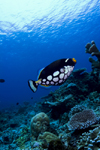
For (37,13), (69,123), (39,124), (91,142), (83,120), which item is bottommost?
(91,142)

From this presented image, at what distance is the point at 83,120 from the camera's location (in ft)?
11.7

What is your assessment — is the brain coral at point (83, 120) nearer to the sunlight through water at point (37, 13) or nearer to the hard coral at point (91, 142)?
the hard coral at point (91, 142)

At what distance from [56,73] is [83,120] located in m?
2.38

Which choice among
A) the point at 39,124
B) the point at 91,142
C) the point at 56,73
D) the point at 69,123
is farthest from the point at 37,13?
the point at 91,142

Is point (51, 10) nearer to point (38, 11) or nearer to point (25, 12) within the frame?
point (38, 11)

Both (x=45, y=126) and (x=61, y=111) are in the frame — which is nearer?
(x=45, y=126)

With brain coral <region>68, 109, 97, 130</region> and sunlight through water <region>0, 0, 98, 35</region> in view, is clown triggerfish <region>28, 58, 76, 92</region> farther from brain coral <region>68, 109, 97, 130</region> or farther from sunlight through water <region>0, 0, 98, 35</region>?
sunlight through water <region>0, 0, 98, 35</region>

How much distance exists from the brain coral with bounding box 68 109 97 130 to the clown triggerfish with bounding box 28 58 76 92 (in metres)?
1.95

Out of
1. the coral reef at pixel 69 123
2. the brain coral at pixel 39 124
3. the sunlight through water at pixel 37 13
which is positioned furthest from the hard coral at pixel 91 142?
the sunlight through water at pixel 37 13

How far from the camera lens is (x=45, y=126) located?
479cm

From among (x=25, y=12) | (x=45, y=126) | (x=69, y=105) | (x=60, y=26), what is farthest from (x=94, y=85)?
(x=60, y=26)

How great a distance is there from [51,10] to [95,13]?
13589 mm

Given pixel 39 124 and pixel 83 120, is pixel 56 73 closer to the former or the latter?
pixel 83 120

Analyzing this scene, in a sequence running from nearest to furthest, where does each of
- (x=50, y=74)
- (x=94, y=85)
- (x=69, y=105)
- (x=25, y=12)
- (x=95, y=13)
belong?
(x=50, y=74) < (x=69, y=105) < (x=94, y=85) < (x=25, y=12) < (x=95, y=13)
